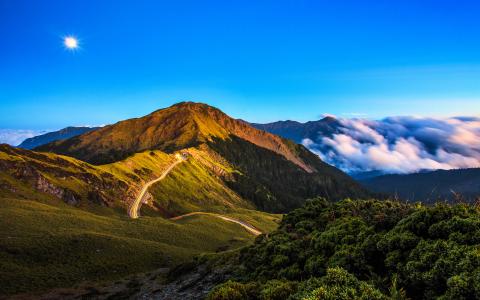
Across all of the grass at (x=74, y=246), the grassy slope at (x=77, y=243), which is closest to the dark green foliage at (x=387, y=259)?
the grass at (x=74, y=246)

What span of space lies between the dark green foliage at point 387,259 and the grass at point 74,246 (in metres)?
46.0

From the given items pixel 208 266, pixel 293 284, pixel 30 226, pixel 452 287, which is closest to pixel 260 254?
pixel 208 266

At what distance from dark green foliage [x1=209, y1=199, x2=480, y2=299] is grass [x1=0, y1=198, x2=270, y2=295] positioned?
46.0 metres

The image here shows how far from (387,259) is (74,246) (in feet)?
264

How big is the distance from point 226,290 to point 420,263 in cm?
1104

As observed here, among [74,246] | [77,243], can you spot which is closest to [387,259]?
[74,246]

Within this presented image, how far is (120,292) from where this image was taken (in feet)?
196

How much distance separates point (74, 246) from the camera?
278 feet

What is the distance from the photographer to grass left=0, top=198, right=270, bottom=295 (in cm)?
6919

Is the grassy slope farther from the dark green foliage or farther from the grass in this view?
the dark green foliage

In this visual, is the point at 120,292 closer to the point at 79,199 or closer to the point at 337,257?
the point at 337,257

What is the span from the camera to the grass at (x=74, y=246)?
227 feet

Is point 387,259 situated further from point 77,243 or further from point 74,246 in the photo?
point 77,243

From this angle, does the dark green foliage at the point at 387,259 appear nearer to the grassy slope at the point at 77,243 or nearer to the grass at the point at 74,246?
the grass at the point at 74,246
